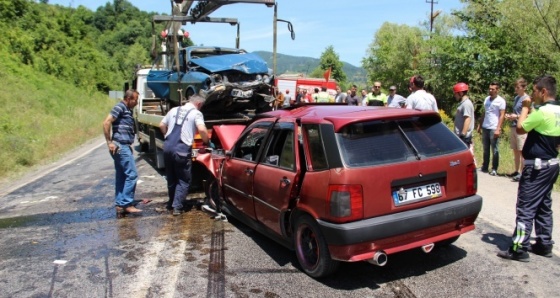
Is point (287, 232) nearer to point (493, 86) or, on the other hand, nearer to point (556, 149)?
point (556, 149)

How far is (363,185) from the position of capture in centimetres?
365

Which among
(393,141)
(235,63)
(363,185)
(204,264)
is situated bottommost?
(204,264)

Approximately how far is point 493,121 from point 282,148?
559 centimetres

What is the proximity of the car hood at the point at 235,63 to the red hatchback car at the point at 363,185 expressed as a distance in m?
4.24

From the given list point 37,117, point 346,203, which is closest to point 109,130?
point 346,203

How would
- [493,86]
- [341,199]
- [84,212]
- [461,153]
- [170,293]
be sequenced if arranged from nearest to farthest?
[341,199]
[170,293]
[461,153]
[84,212]
[493,86]

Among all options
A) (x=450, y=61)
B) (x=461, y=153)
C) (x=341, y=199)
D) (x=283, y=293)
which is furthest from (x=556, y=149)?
(x=450, y=61)

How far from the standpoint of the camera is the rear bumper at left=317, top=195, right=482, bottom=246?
3.58 meters

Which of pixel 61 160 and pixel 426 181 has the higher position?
pixel 426 181

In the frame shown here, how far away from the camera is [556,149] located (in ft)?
14.0

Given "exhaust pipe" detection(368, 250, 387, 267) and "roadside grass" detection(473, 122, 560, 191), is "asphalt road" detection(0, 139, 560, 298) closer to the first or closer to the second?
"exhaust pipe" detection(368, 250, 387, 267)

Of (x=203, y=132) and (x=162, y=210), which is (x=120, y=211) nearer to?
(x=162, y=210)

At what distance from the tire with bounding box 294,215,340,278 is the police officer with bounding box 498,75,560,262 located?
1909mm

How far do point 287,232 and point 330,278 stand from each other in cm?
62
